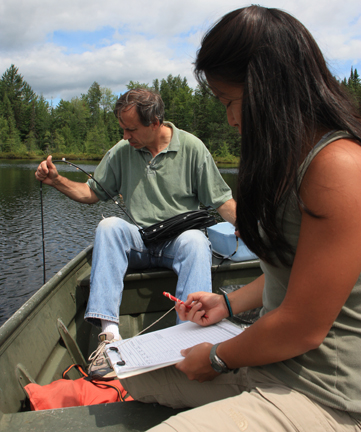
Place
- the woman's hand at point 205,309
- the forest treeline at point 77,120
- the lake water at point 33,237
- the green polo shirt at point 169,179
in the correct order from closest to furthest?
the woman's hand at point 205,309 → the green polo shirt at point 169,179 → the lake water at point 33,237 → the forest treeline at point 77,120

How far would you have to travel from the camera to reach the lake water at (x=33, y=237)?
6454 millimetres

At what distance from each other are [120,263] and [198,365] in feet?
4.32

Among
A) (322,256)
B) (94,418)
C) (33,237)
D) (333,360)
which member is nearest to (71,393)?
(94,418)

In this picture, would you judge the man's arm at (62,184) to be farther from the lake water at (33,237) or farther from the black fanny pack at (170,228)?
the lake water at (33,237)

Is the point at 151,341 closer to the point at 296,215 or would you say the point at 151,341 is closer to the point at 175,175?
the point at 296,215

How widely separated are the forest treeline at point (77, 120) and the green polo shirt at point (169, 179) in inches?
1726

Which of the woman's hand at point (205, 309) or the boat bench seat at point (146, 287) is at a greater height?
the woman's hand at point (205, 309)

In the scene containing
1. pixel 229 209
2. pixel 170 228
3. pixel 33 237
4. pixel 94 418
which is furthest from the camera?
pixel 33 237

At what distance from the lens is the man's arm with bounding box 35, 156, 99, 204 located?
2.51m

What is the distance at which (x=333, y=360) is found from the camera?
0.84 meters

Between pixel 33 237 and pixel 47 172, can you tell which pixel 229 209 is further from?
pixel 33 237

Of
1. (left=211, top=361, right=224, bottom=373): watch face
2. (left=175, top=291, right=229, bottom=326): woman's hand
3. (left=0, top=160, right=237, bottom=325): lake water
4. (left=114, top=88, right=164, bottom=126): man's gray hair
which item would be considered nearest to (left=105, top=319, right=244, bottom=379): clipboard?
(left=175, top=291, right=229, bottom=326): woman's hand

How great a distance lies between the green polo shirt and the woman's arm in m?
1.90

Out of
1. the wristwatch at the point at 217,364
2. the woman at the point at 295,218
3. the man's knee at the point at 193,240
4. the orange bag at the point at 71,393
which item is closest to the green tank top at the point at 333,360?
the woman at the point at 295,218
